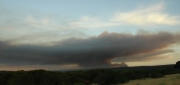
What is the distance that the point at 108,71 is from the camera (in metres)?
40.2

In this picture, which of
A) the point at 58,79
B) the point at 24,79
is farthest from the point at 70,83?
the point at 24,79

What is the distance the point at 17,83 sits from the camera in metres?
34.2

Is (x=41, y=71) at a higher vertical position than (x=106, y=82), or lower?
higher

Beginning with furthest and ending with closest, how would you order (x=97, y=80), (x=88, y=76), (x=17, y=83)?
(x=88, y=76) < (x=97, y=80) < (x=17, y=83)

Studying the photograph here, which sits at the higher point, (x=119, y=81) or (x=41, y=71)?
(x=41, y=71)

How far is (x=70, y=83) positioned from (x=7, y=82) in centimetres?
957

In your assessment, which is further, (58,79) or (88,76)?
(88,76)

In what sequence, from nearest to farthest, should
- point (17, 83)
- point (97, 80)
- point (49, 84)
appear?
point (17, 83) < point (49, 84) < point (97, 80)

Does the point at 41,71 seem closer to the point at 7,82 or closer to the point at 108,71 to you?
the point at 7,82

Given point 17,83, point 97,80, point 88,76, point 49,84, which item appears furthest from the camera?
point 88,76

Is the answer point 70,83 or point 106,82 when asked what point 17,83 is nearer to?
point 70,83

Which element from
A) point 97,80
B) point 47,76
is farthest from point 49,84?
point 97,80

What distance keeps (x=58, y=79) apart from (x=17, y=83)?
21.6ft

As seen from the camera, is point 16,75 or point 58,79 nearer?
point 16,75
